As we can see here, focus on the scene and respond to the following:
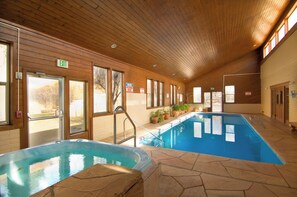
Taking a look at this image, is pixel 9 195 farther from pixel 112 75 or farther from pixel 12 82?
pixel 112 75

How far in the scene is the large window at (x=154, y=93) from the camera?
28.1 feet

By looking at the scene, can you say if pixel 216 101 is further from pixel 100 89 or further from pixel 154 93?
pixel 100 89

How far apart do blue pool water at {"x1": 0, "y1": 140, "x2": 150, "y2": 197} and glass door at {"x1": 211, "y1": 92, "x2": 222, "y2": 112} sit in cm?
1261

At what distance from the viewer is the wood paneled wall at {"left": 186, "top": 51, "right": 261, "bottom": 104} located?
1254cm

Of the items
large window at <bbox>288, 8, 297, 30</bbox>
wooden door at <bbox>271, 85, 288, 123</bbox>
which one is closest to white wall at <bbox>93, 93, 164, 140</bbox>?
wooden door at <bbox>271, 85, 288, 123</bbox>

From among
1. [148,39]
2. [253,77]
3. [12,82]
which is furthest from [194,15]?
[253,77]

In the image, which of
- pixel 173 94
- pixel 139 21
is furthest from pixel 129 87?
pixel 173 94

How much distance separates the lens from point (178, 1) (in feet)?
11.7

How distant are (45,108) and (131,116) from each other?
347cm

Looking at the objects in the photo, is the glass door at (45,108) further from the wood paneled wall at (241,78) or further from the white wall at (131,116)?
the wood paneled wall at (241,78)

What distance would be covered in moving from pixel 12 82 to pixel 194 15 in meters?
4.35

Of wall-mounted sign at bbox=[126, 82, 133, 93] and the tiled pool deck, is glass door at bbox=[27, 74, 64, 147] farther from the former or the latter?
wall-mounted sign at bbox=[126, 82, 133, 93]

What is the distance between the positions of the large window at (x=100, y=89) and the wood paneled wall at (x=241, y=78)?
1083 cm

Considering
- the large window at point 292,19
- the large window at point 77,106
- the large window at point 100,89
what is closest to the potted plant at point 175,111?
the large window at point 100,89
